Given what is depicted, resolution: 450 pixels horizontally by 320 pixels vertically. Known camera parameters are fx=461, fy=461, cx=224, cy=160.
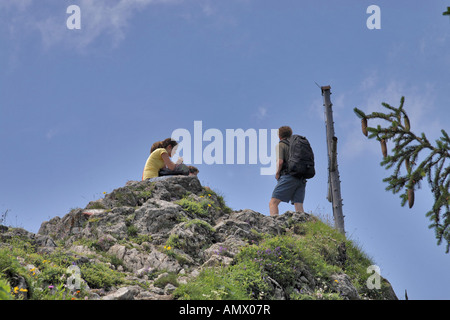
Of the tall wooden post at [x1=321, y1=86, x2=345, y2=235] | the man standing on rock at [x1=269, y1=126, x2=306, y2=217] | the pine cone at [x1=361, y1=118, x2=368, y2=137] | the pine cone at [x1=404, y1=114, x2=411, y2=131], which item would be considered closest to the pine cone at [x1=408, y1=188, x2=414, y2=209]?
the pine cone at [x1=404, y1=114, x2=411, y2=131]

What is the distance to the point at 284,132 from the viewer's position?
13867 mm

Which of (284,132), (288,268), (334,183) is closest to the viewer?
(288,268)

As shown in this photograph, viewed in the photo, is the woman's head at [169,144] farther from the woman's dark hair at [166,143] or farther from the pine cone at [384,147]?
the pine cone at [384,147]

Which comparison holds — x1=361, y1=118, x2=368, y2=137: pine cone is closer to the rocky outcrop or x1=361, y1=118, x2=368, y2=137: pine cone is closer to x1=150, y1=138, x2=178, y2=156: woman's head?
the rocky outcrop

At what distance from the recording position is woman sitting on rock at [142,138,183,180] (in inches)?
564

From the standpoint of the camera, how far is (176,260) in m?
10.2

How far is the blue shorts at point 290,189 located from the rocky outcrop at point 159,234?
0.50m

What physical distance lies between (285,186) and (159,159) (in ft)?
13.4

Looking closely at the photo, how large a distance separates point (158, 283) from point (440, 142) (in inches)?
282

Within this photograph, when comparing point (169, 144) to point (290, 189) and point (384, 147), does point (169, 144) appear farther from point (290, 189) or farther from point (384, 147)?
point (384, 147)

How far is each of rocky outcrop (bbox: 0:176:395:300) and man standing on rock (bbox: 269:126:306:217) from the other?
472 millimetres

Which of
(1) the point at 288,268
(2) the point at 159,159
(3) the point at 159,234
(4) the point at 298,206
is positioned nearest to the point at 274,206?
(4) the point at 298,206
